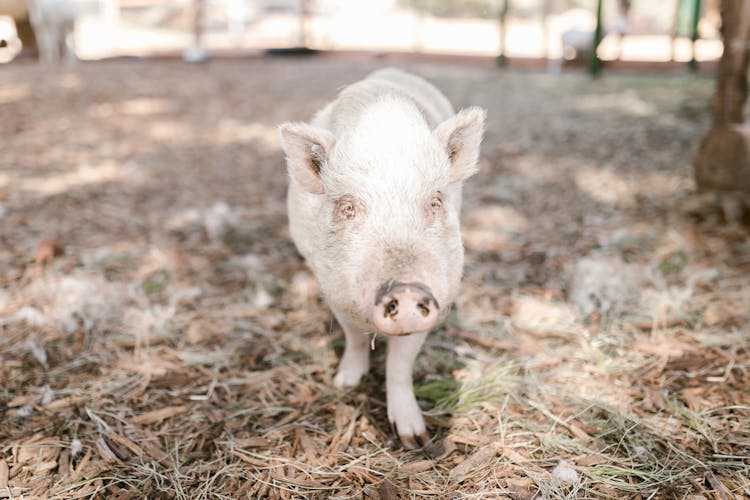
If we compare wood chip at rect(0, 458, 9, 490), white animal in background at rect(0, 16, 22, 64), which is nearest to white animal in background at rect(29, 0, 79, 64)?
white animal in background at rect(0, 16, 22, 64)

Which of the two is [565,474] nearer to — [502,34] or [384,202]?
[384,202]

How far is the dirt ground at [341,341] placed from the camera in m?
2.55

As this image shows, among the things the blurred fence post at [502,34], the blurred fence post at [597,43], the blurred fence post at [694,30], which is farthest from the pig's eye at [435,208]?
the blurred fence post at [694,30]

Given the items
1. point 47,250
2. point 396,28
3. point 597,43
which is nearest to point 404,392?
point 47,250

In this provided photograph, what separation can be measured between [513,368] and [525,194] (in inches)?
105

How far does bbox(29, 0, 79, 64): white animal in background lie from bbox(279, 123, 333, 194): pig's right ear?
10.7 m

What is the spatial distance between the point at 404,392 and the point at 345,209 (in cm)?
93

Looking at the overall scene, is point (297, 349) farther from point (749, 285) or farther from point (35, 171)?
point (35, 171)

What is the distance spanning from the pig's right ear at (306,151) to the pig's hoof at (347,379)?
1.00 meters

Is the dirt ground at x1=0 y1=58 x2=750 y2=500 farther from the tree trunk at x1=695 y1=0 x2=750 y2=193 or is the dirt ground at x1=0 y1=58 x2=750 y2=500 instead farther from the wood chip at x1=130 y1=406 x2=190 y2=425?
the tree trunk at x1=695 y1=0 x2=750 y2=193

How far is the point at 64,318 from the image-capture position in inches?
139

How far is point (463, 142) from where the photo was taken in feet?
8.50

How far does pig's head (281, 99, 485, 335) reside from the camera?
2.17 metres

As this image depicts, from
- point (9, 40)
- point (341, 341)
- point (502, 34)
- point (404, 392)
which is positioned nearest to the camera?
point (404, 392)
